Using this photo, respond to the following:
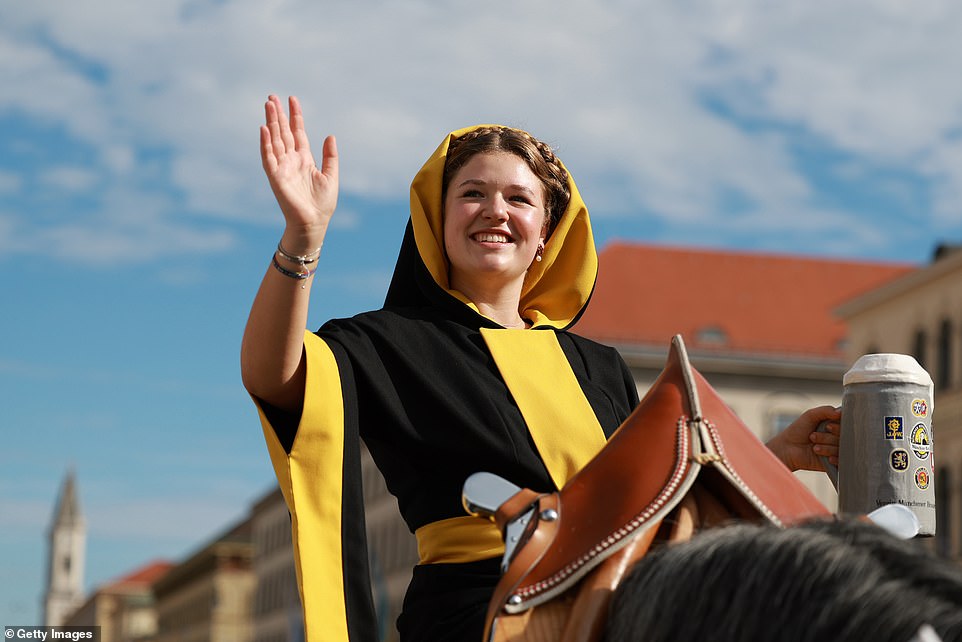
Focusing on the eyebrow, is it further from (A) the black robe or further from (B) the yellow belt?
(B) the yellow belt

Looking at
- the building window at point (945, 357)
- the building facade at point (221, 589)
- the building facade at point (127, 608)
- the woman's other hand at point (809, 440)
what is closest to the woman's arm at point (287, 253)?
the woman's other hand at point (809, 440)

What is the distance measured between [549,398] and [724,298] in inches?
2188

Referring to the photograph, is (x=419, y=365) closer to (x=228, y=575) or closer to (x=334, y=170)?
(x=334, y=170)

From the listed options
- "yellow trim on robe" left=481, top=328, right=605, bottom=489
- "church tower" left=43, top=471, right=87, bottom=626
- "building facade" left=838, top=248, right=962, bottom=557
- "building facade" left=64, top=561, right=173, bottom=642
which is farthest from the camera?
"church tower" left=43, top=471, right=87, bottom=626

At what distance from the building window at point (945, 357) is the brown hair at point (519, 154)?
4169cm

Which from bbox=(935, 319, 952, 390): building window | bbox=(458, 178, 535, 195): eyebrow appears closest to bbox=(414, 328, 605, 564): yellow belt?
bbox=(458, 178, 535, 195): eyebrow

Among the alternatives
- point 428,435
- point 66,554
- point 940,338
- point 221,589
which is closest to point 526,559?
point 428,435

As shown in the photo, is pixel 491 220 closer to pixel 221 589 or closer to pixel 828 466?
pixel 828 466

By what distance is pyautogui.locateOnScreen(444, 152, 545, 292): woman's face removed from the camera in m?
3.46

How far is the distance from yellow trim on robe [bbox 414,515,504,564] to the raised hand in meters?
0.57

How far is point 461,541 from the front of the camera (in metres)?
3.01

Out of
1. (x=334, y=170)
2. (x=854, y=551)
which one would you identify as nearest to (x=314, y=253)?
(x=334, y=170)

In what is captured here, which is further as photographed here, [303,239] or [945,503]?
[945,503]

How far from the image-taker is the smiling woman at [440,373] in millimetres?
2867
